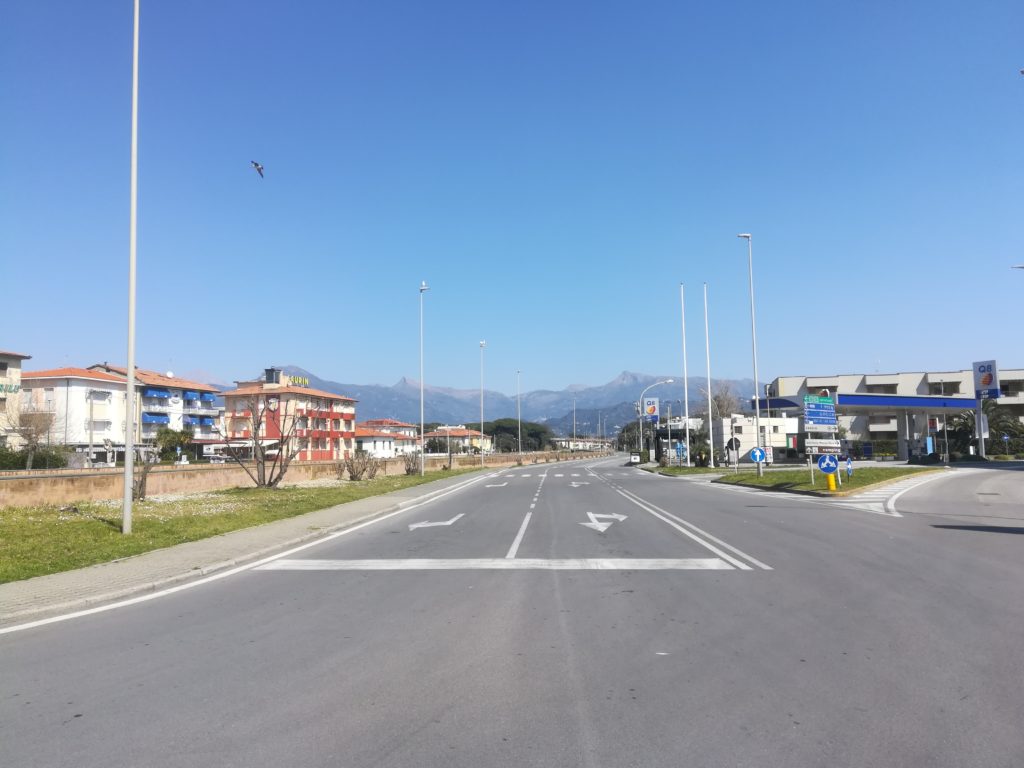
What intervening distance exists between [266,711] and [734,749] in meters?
3.14

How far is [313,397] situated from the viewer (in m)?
105

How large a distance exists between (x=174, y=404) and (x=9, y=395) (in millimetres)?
38838

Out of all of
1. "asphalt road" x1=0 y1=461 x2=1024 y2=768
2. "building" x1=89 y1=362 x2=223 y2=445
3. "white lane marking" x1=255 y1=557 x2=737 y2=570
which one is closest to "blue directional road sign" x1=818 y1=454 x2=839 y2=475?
"asphalt road" x1=0 y1=461 x2=1024 y2=768

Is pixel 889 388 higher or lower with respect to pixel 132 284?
higher

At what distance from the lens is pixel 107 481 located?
2819 centimetres

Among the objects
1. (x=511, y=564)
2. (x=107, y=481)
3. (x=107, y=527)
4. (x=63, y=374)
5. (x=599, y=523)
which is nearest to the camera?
(x=511, y=564)

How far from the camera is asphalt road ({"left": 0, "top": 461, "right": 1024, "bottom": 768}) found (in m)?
4.55

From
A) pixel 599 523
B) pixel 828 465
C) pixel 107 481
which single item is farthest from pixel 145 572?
pixel 828 465

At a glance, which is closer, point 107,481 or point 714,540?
point 714,540

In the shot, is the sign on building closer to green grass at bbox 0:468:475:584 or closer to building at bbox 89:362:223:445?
green grass at bbox 0:468:475:584

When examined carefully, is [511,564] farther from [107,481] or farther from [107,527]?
[107,481]

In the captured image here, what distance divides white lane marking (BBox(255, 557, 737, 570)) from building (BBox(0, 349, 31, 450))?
59.2m

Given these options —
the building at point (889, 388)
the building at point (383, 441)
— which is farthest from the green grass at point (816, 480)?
the building at point (383, 441)

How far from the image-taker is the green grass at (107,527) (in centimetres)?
1180
